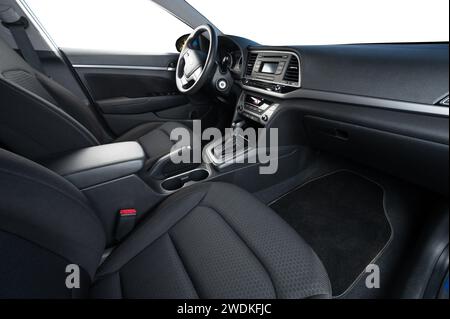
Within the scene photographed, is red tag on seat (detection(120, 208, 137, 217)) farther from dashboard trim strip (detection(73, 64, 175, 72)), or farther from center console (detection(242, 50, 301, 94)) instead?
dashboard trim strip (detection(73, 64, 175, 72))

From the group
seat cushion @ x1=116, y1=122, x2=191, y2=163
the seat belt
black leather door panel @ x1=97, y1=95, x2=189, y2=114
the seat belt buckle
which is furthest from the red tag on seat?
the seat belt

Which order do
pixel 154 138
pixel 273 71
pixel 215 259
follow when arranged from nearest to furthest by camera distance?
pixel 215 259
pixel 273 71
pixel 154 138

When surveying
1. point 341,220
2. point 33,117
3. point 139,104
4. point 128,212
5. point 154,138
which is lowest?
point 341,220

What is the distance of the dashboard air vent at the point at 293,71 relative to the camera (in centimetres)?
109

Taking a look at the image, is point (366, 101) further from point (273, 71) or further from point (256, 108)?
point (256, 108)

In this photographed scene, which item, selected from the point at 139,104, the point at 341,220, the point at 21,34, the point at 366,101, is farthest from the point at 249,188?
the point at 21,34

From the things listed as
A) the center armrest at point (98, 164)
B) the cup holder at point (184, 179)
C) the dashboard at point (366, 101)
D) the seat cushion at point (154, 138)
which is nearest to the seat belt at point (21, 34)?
the seat cushion at point (154, 138)

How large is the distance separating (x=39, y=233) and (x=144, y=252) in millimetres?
259

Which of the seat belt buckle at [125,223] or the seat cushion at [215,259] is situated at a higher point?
the seat cushion at [215,259]

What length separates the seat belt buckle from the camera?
3.10 feet

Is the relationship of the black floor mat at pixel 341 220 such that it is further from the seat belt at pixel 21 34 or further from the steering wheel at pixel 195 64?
the seat belt at pixel 21 34

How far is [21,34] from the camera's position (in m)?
1.66

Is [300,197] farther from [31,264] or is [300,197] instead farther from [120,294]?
[31,264]

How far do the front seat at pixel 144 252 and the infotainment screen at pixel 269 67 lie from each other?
692 millimetres
